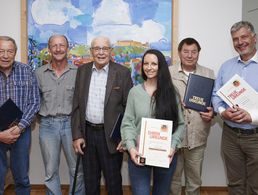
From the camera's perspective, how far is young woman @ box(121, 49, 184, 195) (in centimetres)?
193

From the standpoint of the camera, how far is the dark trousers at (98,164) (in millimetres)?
2334

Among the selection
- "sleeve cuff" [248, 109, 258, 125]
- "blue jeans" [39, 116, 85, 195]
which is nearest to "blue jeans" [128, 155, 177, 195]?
"sleeve cuff" [248, 109, 258, 125]

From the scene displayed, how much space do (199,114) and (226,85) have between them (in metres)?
0.42

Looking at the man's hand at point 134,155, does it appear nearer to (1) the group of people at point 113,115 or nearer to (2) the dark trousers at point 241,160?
(1) the group of people at point 113,115

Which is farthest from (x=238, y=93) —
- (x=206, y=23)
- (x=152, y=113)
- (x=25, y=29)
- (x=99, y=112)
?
(x=25, y=29)

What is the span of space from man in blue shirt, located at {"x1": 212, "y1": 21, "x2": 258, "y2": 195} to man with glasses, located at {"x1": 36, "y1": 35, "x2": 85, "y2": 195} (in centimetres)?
127

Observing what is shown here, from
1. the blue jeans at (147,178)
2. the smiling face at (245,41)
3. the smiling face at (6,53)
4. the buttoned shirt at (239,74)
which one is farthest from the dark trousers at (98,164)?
the smiling face at (245,41)

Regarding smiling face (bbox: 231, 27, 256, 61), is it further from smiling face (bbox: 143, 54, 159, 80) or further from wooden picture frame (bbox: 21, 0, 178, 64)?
wooden picture frame (bbox: 21, 0, 178, 64)

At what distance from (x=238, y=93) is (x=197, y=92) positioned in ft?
1.10

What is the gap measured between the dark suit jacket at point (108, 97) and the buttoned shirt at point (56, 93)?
11 cm

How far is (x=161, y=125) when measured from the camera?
186cm

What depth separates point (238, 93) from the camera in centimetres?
210

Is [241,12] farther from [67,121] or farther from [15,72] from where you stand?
[15,72]

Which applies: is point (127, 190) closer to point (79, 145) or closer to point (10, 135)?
point (79, 145)
